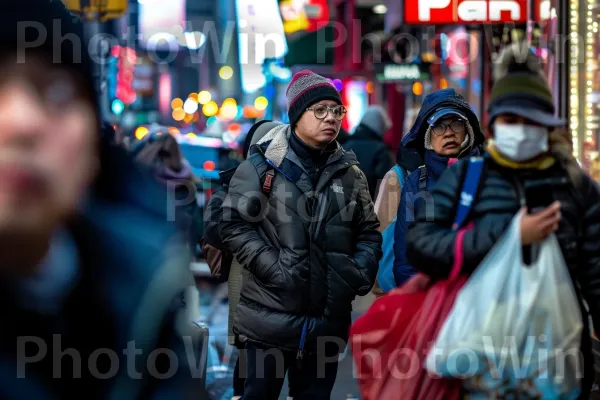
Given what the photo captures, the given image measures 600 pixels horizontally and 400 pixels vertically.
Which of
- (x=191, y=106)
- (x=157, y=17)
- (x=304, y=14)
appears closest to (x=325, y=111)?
(x=304, y=14)

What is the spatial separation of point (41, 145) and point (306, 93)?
4.09m

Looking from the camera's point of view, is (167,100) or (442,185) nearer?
(442,185)

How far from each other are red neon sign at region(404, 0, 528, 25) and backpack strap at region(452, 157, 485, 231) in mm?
8529

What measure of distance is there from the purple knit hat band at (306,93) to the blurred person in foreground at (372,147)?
15.5 ft

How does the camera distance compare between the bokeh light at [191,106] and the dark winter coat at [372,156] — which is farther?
the bokeh light at [191,106]

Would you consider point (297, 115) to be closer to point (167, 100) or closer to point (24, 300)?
point (24, 300)

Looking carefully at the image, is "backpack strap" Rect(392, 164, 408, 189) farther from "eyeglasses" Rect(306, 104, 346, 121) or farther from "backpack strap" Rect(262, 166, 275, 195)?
"backpack strap" Rect(262, 166, 275, 195)

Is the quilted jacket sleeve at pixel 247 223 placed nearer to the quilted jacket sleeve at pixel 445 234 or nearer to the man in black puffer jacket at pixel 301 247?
the man in black puffer jacket at pixel 301 247

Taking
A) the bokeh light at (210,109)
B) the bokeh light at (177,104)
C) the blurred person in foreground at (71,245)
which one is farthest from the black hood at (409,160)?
the bokeh light at (177,104)

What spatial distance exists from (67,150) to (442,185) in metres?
2.27

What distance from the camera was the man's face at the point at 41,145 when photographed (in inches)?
74.0

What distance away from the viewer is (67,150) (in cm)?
194

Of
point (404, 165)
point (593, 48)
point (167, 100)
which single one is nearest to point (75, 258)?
point (404, 165)

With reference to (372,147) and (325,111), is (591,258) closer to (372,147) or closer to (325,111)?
(325,111)
